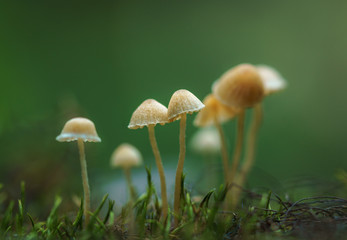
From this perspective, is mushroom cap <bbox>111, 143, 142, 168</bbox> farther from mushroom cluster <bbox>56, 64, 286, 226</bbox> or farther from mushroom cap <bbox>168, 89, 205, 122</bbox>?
mushroom cap <bbox>168, 89, 205, 122</bbox>

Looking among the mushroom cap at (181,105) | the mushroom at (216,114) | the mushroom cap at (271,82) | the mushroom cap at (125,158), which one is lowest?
the mushroom cap at (125,158)

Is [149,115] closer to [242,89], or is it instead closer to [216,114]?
[242,89]

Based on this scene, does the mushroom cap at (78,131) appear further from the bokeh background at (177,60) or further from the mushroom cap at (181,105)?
the bokeh background at (177,60)

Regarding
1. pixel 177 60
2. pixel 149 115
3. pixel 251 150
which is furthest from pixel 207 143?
pixel 177 60

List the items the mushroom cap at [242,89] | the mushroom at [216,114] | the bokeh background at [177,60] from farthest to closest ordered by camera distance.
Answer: the bokeh background at [177,60] < the mushroom at [216,114] < the mushroom cap at [242,89]

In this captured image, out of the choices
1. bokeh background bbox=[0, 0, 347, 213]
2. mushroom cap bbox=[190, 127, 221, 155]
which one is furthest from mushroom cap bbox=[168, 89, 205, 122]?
bokeh background bbox=[0, 0, 347, 213]

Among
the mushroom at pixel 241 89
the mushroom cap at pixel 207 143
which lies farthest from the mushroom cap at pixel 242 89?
the mushroom cap at pixel 207 143

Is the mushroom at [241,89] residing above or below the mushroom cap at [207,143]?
above

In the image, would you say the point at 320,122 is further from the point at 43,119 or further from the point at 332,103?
the point at 43,119
